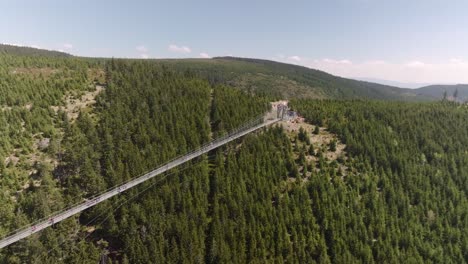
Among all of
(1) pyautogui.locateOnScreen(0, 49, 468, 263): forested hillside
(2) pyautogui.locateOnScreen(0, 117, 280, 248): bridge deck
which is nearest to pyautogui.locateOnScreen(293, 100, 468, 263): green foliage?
(1) pyautogui.locateOnScreen(0, 49, 468, 263): forested hillside

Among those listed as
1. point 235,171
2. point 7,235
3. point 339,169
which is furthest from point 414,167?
point 7,235

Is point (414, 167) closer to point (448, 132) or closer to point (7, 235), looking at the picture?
point (448, 132)

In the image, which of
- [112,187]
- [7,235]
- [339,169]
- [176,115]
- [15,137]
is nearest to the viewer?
[7,235]

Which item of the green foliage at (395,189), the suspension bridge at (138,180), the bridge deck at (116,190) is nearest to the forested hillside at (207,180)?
the green foliage at (395,189)

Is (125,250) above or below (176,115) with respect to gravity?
below

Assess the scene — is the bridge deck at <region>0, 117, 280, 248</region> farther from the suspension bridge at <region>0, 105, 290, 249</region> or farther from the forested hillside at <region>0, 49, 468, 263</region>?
the forested hillside at <region>0, 49, 468, 263</region>

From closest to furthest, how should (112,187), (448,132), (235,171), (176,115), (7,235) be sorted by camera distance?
(7,235), (112,187), (235,171), (176,115), (448,132)

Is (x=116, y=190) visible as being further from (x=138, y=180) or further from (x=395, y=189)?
(x=395, y=189)

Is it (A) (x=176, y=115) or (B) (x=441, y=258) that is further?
(A) (x=176, y=115)
